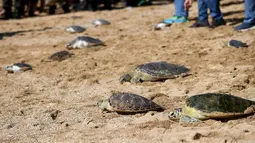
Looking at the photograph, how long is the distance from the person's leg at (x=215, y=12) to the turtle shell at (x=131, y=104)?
3928mm

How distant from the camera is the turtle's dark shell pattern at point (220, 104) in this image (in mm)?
3080

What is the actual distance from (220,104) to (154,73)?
143 centimetres

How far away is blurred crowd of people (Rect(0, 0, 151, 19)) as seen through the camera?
39.1 feet

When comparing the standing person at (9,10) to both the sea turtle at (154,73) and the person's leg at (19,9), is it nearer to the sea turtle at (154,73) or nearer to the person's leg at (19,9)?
the person's leg at (19,9)

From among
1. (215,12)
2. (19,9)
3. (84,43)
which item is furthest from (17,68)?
(19,9)

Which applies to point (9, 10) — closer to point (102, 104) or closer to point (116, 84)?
point (116, 84)

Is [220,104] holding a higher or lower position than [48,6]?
higher

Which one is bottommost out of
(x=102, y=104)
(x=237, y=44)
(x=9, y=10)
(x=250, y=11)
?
(x=9, y=10)

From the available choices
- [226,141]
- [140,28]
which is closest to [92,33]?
[140,28]

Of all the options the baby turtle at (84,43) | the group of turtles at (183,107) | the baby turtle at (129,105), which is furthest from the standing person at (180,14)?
the baby turtle at (129,105)

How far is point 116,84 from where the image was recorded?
4.63m

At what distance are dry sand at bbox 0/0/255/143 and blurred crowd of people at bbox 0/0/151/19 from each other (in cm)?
361

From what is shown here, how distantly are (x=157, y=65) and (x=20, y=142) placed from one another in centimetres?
180

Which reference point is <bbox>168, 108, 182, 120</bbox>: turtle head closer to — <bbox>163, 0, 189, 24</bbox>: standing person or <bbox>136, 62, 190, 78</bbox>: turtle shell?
<bbox>136, 62, 190, 78</bbox>: turtle shell
